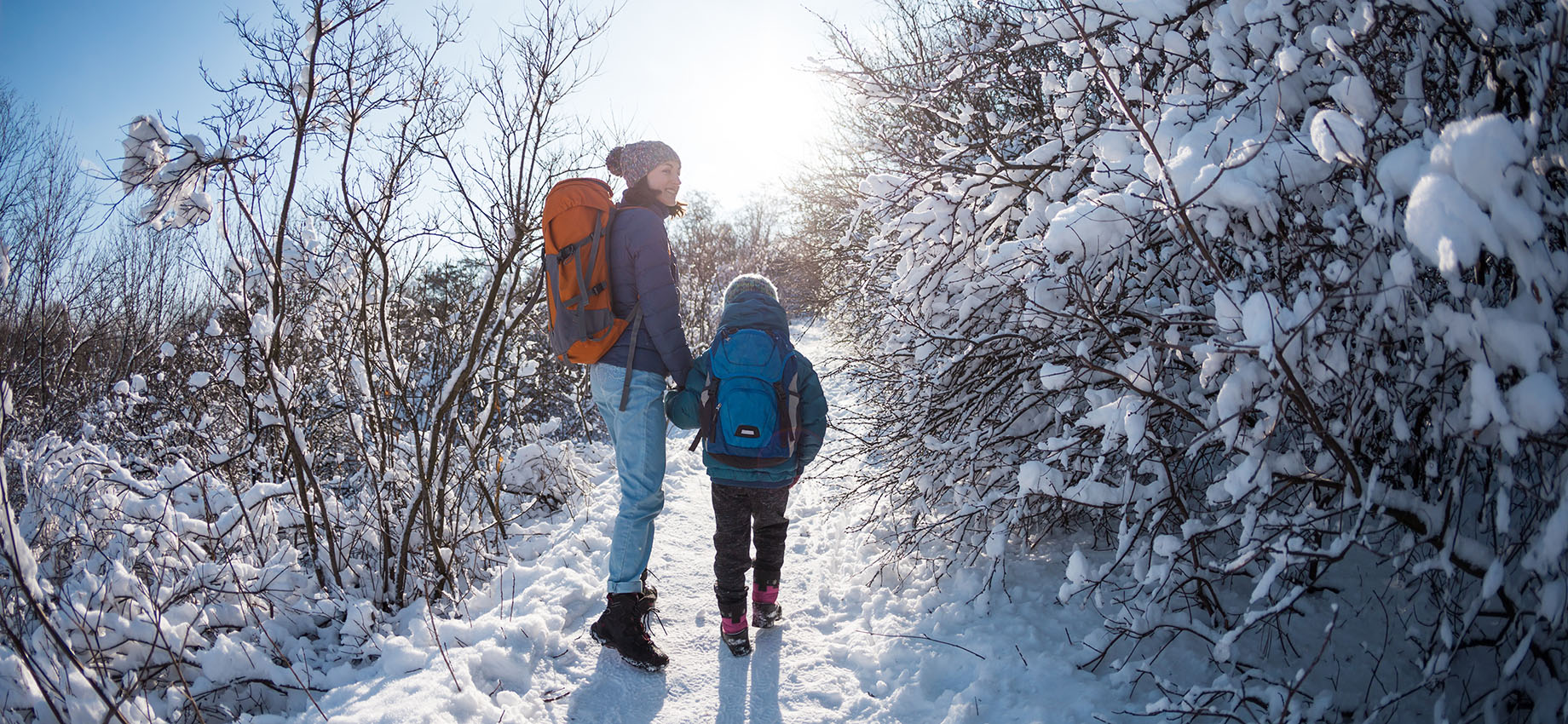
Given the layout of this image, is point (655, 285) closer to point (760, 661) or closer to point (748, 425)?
point (748, 425)

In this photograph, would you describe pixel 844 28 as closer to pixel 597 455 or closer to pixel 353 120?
pixel 353 120

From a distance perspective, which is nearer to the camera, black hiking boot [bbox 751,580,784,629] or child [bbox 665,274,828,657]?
child [bbox 665,274,828,657]

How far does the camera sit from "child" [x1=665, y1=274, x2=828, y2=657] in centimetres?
247

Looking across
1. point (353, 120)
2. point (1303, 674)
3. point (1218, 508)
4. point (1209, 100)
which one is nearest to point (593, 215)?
point (353, 120)

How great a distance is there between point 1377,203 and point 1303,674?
1042 mm

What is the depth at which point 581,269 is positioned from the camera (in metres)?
2.37

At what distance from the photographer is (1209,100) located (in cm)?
191

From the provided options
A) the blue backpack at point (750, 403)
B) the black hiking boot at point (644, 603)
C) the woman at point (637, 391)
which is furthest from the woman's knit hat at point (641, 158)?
the black hiking boot at point (644, 603)

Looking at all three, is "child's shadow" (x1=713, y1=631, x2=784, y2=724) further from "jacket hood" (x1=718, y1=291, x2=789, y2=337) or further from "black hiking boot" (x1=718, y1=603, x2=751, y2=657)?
"jacket hood" (x1=718, y1=291, x2=789, y2=337)

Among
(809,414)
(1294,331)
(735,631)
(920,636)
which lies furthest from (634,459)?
(1294,331)

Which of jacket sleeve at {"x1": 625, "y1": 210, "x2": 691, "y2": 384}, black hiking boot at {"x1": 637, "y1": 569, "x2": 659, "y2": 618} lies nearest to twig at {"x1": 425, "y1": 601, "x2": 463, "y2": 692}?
black hiking boot at {"x1": 637, "y1": 569, "x2": 659, "y2": 618}

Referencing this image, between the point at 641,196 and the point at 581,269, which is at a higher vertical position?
the point at 641,196

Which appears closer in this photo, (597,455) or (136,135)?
(136,135)

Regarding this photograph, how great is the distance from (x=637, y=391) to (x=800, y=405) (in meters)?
0.67
